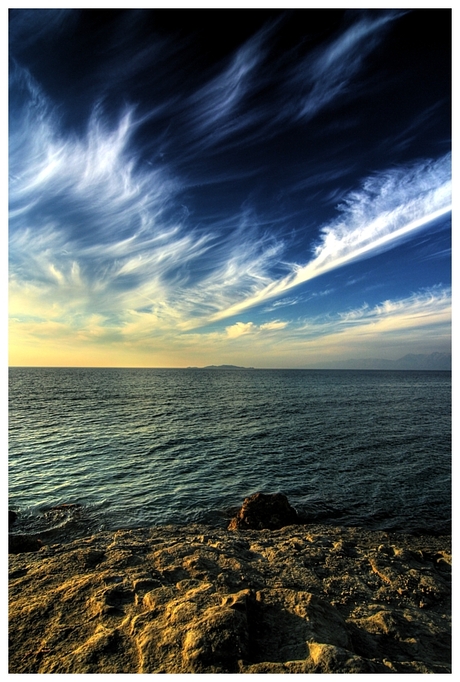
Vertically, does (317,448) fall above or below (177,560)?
below

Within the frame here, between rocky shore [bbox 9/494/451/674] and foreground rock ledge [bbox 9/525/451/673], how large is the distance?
3 centimetres

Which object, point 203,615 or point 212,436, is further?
point 212,436

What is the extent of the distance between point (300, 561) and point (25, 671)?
28.3ft

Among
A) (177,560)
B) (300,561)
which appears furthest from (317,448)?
(177,560)

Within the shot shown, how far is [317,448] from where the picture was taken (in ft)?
110

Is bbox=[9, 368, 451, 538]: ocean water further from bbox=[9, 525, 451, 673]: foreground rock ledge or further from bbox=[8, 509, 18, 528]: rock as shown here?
bbox=[9, 525, 451, 673]: foreground rock ledge

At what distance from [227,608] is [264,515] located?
36.7ft

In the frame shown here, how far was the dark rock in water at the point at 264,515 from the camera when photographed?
1708 cm

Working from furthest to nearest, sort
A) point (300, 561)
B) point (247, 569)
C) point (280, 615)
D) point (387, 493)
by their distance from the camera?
point (387, 493)
point (300, 561)
point (247, 569)
point (280, 615)

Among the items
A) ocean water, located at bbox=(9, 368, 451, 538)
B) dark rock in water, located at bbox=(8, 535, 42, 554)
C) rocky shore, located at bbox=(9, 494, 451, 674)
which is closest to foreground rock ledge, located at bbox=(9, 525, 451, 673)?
rocky shore, located at bbox=(9, 494, 451, 674)

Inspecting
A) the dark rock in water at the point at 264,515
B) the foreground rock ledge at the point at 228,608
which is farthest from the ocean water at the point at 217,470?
the foreground rock ledge at the point at 228,608

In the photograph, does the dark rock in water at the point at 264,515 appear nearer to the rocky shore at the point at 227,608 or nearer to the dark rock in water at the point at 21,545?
the rocky shore at the point at 227,608

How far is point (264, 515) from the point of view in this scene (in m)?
17.6

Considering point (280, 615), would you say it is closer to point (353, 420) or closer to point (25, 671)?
point (25, 671)
